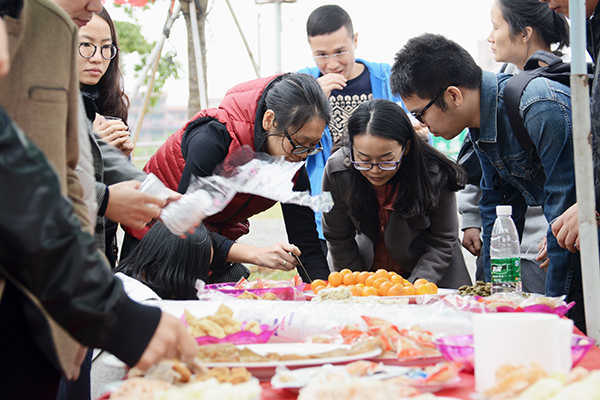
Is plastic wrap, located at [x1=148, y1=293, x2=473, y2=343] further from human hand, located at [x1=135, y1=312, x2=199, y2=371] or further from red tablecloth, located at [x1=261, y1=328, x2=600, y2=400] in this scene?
human hand, located at [x1=135, y1=312, x2=199, y2=371]

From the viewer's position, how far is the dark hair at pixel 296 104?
A: 1984mm

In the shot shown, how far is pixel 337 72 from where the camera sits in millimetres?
2910

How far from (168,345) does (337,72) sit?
7.89 ft

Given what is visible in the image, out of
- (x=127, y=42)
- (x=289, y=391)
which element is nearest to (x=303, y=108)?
(x=289, y=391)

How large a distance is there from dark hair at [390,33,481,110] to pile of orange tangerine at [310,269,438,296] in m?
0.70

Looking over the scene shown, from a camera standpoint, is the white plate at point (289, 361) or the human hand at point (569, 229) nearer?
the white plate at point (289, 361)

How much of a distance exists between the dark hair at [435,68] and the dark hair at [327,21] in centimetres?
95

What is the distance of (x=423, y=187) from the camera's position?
223 cm

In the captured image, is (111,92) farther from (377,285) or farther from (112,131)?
(377,285)

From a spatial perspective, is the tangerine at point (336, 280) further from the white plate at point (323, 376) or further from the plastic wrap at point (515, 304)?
the white plate at point (323, 376)

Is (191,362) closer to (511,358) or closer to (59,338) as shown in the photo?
(59,338)

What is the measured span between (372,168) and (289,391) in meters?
1.40

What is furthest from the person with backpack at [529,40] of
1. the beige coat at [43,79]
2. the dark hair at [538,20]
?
the beige coat at [43,79]

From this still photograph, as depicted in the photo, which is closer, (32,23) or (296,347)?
(32,23)
